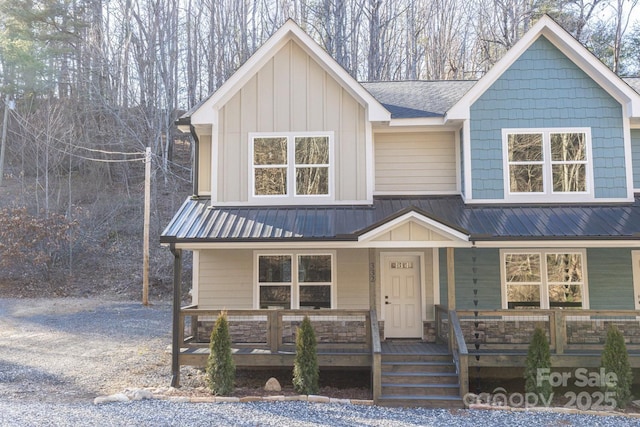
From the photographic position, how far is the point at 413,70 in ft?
91.9

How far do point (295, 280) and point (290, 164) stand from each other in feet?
8.85

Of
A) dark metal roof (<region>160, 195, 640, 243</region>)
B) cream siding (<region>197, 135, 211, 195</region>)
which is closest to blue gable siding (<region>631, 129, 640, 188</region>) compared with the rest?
dark metal roof (<region>160, 195, 640, 243</region>)

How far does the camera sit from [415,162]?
11.3 m

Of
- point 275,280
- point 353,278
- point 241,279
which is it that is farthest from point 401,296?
point 241,279

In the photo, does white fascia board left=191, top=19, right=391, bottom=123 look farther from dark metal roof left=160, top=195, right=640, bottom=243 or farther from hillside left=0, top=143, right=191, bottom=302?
hillside left=0, top=143, right=191, bottom=302

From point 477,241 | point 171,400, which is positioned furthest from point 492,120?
point 171,400

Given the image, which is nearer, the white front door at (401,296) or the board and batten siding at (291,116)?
the white front door at (401,296)

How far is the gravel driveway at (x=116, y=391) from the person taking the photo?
691 centimetres

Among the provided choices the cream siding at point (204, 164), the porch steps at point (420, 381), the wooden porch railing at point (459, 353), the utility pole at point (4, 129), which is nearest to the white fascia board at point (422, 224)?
the wooden porch railing at point (459, 353)

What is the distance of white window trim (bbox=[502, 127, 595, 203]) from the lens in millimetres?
10484

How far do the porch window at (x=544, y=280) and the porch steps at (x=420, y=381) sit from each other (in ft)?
9.04

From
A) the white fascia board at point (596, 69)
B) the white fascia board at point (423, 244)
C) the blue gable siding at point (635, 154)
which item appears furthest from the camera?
the blue gable siding at point (635, 154)

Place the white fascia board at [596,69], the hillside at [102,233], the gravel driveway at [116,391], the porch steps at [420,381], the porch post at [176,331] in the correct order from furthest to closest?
the hillside at [102,233], the white fascia board at [596,69], the porch post at [176,331], the porch steps at [420,381], the gravel driveway at [116,391]

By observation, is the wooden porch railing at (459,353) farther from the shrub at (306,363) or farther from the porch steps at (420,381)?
the shrub at (306,363)
